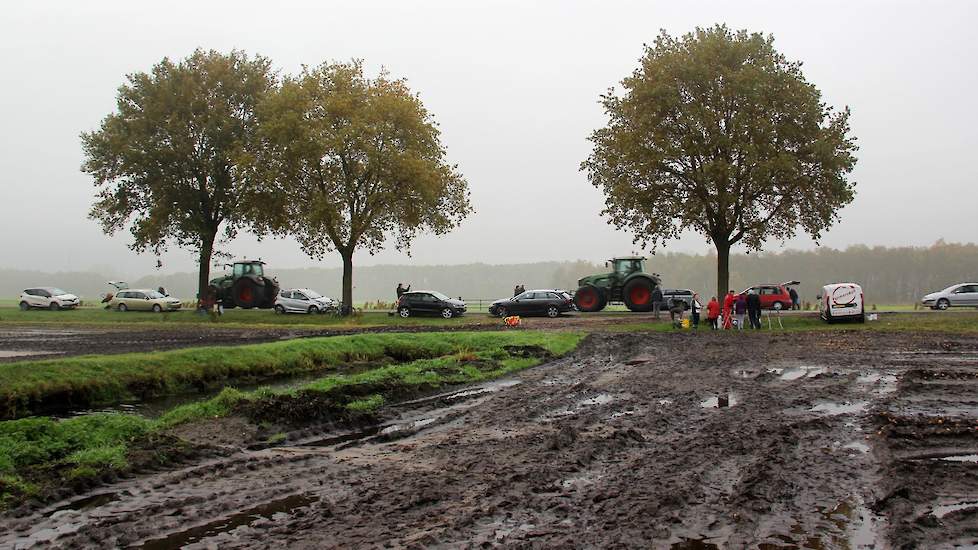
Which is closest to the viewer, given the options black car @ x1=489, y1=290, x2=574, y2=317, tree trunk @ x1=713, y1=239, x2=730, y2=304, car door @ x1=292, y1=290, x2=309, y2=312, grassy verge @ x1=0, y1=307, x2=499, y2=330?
tree trunk @ x1=713, y1=239, x2=730, y2=304

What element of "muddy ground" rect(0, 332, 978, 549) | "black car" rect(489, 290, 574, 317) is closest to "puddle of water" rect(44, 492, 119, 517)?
"muddy ground" rect(0, 332, 978, 549)

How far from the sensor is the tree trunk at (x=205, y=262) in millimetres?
42509

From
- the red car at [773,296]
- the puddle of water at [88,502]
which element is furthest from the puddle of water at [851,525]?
the red car at [773,296]

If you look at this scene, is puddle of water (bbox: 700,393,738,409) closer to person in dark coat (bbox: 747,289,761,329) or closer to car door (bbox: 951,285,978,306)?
person in dark coat (bbox: 747,289,761,329)

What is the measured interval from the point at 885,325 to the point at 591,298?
14.2 meters

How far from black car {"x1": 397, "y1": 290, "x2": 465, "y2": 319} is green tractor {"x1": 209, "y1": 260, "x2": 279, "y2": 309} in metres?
9.42

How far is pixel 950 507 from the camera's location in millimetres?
6367

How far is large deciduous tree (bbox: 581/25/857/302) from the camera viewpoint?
1217 inches

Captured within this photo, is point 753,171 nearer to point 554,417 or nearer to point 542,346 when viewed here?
point 542,346

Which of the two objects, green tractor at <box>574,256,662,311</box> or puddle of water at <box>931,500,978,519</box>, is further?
green tractor at <box>574,256,662,311</box>

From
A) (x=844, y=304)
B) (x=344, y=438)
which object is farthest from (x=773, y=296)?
(x=344, y=438)

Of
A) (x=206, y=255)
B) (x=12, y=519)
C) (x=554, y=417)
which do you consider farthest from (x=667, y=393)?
(x=206, y=255)

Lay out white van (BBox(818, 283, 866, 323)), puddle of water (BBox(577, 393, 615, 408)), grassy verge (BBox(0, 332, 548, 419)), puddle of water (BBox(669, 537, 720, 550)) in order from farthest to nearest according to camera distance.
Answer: white van (BBox(818, 283, 866, 323)) → grassy verge (BBox(0, 332, 548, 419)) → puddle of water (BBox(577, 393, 615, 408)) → puddle of water (BBox(669, 537, 720, 550))

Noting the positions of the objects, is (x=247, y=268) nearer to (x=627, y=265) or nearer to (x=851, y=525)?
(x=627, y=265)
